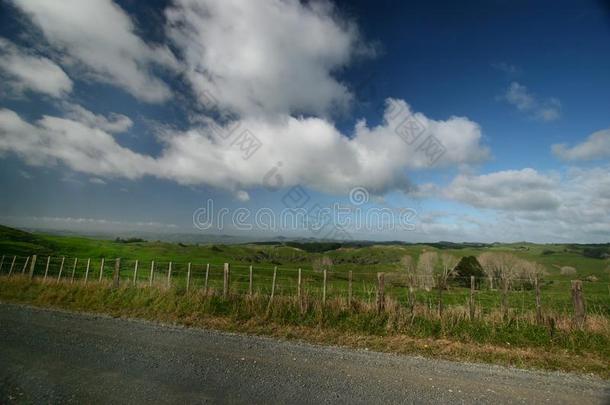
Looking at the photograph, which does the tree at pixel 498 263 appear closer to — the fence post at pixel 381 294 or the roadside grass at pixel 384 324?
the roadside grass at pixel 384 324

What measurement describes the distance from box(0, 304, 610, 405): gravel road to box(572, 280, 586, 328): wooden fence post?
462cm

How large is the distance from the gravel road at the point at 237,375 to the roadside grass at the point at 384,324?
1.02 m

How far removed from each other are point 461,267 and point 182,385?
80.3 m

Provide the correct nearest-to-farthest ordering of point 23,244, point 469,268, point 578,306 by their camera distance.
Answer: point 578,306 → point 23,244 → point 469,268

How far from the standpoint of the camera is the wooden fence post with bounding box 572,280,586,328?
35.4ft

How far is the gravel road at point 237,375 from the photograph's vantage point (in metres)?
5.57

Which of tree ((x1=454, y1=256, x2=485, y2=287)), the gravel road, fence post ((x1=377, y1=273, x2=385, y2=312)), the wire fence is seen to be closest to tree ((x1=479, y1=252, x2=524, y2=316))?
tree ((x1=454, y1=256, x2=485, y2=287))

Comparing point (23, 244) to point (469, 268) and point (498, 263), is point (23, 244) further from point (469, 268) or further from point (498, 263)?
point (498, 263)

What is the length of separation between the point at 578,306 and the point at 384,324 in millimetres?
6542

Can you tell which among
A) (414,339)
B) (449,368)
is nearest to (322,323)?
(414,339)

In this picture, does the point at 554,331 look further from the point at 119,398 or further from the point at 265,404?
the point at 119,398

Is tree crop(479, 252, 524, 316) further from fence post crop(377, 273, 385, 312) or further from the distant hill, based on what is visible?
the distant hill

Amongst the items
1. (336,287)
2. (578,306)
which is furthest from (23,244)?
(578,306)

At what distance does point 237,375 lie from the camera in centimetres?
654
